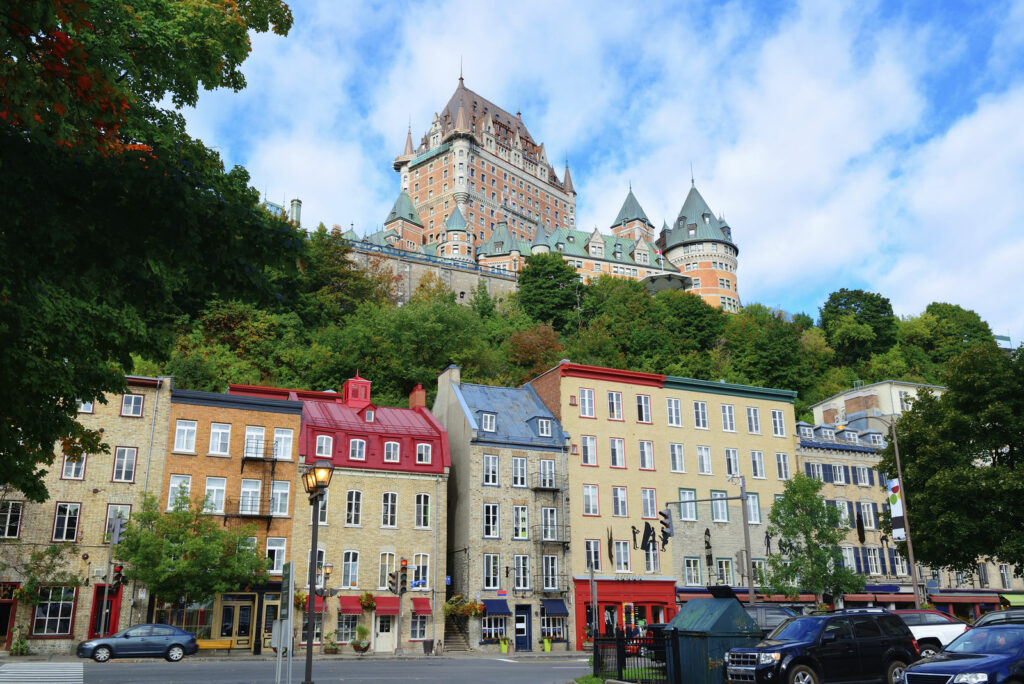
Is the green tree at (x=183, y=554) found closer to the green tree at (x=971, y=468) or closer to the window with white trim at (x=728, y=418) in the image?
the window with white trim at (x=728, y=418)

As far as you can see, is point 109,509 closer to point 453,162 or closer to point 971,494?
point 971,494

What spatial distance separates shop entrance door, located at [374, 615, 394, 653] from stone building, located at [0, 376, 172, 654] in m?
10.7

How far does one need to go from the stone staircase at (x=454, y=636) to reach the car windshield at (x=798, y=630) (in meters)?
26.0

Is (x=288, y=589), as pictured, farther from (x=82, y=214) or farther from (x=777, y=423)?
(x=777, y=423)

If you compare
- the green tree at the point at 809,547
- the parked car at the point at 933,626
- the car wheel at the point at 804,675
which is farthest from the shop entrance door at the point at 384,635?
the car wheel at the point at 804,675

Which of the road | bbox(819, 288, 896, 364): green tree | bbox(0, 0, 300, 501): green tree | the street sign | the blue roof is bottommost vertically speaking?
the road

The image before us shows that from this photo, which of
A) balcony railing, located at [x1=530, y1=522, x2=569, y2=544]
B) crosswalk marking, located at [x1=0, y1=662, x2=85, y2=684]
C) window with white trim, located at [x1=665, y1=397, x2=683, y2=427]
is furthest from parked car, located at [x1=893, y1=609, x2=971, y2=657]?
window with white trim, located at [x1=665, y1=397, x2=683, y2=427]

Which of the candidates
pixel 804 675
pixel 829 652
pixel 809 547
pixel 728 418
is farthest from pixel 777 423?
pixel 804 675

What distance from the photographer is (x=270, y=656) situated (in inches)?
1401

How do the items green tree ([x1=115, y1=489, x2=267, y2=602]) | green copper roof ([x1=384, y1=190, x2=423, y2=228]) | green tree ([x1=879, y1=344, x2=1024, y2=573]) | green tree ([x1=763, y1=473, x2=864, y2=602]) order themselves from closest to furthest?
green tree ([x1=115, y1=489, x2=267, y2=602])
green tree ([x1=879, y1=344, x2=1024, y2=573])
green tree ([x1=763, y1=473, x2=864, y2=602])
green copper roof ([x1=384, y1=190, x2=423, y2=228])

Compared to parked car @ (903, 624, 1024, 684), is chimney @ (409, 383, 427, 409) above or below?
above

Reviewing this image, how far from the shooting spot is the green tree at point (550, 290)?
100 meters

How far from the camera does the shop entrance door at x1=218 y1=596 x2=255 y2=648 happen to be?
3753 centimetres

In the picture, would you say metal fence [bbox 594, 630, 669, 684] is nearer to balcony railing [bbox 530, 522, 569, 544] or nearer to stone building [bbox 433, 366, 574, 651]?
stone building [bbox 433, 366, 574, 651]
